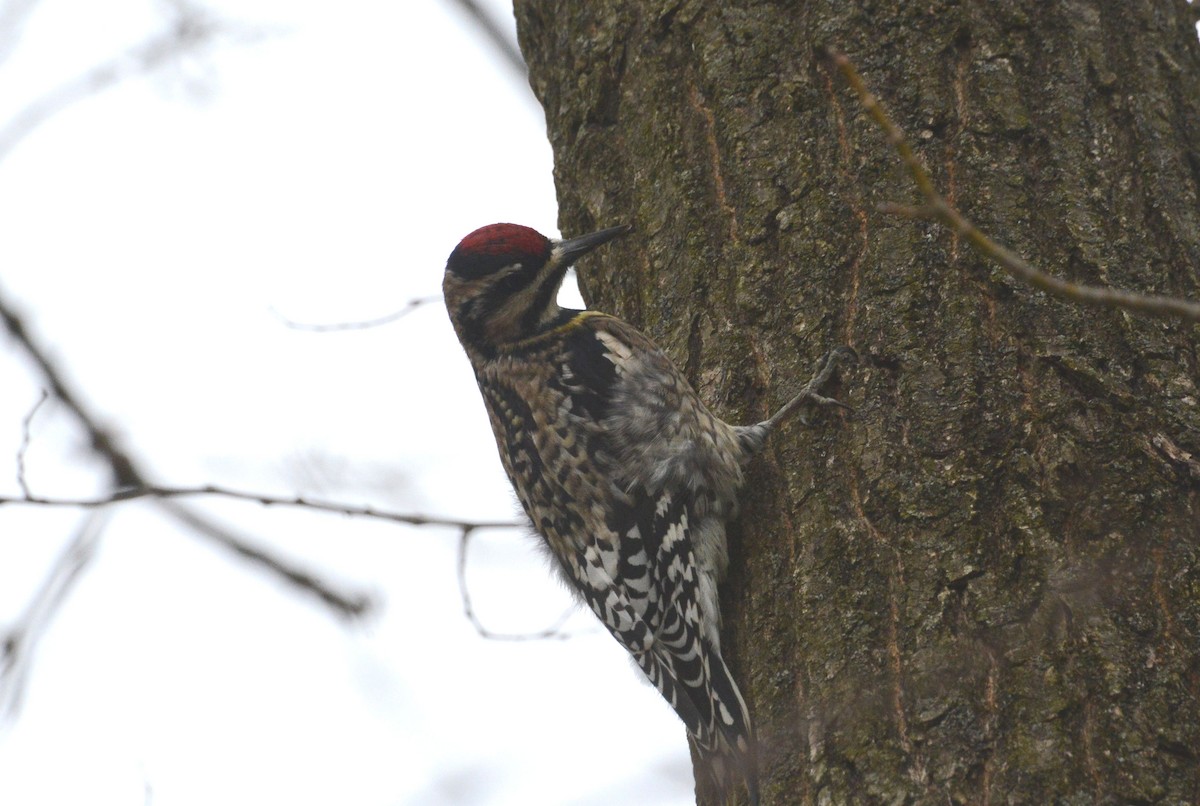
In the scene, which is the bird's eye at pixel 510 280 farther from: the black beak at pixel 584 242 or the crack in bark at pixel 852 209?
the crack in bark at pixel 852 209

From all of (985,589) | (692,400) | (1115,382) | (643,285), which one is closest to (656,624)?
(692,400)

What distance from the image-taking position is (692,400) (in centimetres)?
342

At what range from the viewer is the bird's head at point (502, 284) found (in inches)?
161

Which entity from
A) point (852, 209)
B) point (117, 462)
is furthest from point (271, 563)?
point (852, 209)

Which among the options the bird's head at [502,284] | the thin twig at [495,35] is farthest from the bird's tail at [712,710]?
the thin twig at [495,35]

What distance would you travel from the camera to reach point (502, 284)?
4250 millimetres

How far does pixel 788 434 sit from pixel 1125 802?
1.13m

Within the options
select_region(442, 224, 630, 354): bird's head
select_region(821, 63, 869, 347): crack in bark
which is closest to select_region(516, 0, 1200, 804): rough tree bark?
select_region(821, 63, 869, 347): crack in bark

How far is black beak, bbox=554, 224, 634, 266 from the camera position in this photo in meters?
3.51

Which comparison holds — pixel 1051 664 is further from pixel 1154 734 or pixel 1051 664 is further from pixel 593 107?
pixel 593 107

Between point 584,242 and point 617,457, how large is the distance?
0.66 metres

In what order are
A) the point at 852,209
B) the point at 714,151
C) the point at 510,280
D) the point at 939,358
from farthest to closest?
the point at 510,280 → the point at 714,151 → the point at 852,209 → the point at 939,358

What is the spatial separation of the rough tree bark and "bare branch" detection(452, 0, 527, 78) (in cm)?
64

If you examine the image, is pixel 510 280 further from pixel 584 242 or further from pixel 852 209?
pixel 852 209
